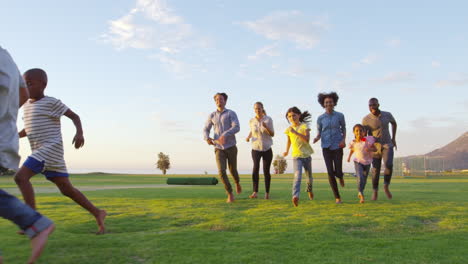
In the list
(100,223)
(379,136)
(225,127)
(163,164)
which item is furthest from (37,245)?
(163,164)

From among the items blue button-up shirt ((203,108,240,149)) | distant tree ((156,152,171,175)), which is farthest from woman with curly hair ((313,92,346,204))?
distant tree ((156,152,171,175))

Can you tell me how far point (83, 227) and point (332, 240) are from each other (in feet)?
9.73

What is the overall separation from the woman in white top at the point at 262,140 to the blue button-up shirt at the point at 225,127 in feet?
2.67

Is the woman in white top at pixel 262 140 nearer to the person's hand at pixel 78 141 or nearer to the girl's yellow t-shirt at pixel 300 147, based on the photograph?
the girl's yellow t-shirt at pixel 300 147

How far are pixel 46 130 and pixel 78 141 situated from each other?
1.11 feet

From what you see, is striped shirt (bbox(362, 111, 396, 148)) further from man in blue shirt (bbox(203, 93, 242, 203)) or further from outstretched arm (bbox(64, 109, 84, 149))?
outstretched arm (bbox(64, 109, 84, 149))

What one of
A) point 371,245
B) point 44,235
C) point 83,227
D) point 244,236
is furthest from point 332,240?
point 83,227

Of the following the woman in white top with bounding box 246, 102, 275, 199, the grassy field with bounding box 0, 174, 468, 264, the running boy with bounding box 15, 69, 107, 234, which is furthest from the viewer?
the woman in white top with bounding box 246, 102, 275, 199

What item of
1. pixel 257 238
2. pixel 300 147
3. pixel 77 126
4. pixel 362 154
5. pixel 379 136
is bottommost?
pixel 257 238

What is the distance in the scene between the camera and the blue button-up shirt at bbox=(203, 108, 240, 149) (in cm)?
773

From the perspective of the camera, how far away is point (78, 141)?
13.6ft

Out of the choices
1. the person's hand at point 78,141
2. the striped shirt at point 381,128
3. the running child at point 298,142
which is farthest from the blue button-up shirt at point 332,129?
the person's hand at point 78,141

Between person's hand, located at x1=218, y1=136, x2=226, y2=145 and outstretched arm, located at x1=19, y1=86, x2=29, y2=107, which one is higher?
outstretched arm, located at x1=19, y1=86, x2=29, y2=107

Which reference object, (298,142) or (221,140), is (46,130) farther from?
(298,142)
